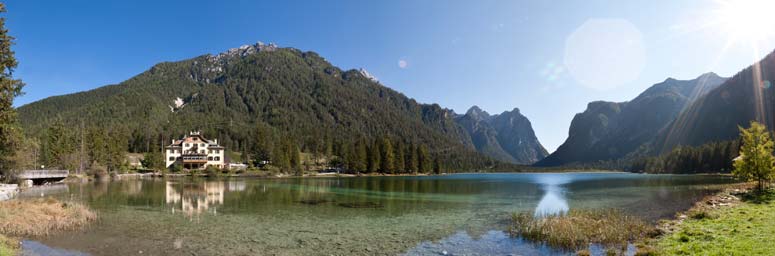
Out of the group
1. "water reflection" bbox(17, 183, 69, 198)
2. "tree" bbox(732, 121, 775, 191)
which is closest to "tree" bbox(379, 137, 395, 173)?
"water reflection" bbox(17, 183, 69, 198)

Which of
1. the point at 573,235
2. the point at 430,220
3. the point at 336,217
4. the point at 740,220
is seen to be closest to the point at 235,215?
the point at 336,217

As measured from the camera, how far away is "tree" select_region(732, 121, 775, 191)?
127ft

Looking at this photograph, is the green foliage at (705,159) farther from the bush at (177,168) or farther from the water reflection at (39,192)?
the bush at (177,168)

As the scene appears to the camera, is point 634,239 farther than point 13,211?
No

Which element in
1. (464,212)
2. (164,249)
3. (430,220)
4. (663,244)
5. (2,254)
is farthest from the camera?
(464,212)

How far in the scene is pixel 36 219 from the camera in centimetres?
2323

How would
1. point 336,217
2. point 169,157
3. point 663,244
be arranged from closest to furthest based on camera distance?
point 663,244
point 336,217
point 169,157

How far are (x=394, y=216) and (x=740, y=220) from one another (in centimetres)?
Result: 2151

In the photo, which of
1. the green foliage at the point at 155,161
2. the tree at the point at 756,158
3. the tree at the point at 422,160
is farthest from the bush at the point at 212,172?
the tree at the point at 756,158

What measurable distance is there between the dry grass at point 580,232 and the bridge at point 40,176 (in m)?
77.0

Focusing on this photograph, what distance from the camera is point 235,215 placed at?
1259 inches

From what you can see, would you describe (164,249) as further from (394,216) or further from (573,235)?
(573,235)

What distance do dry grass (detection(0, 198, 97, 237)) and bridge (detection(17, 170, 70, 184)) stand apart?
47.6m

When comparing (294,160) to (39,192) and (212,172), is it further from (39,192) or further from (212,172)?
(39,192)
